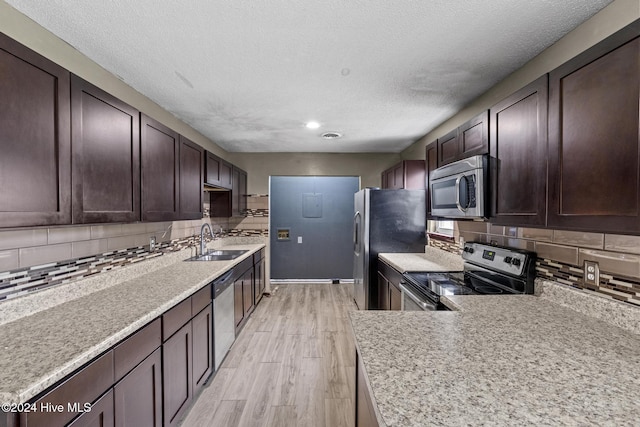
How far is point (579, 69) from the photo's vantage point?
113cm

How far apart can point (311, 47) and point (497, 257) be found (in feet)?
5.95

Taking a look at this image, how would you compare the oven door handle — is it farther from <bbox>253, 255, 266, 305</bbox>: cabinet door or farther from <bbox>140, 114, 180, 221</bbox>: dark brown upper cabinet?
<bbox>253, 255, 266, 305</bbox>: cabinet door

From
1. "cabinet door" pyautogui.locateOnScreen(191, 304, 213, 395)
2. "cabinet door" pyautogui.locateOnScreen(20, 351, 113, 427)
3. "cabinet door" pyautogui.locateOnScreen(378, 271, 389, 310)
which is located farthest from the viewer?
"cabinet door" pyautogui.locateOnScreen(378, 271, 389, 310)

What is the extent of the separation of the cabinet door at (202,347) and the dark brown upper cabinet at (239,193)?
198 centimetres

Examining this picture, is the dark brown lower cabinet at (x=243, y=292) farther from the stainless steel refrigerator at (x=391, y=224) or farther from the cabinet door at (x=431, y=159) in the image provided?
the cabinet door at (x=431, y=159)

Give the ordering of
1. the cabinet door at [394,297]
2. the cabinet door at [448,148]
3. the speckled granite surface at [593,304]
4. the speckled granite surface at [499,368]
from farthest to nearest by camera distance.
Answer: the cabinet door at [394,297] < the cabinet door at [448,148] < the speckled granite surface at [593,304] < the speckled granite surface at [499,368]

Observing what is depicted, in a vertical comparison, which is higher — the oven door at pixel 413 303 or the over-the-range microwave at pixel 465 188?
the over-the-range microwave at pixel 465 188

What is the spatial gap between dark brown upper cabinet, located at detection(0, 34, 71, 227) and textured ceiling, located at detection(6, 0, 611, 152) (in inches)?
18.3

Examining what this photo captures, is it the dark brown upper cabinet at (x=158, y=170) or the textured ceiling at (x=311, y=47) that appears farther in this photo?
the dark brown upper cabinet at (x=158, y=170)

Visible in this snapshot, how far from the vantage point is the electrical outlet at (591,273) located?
4.55ft

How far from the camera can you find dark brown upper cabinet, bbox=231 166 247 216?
4.02 meters

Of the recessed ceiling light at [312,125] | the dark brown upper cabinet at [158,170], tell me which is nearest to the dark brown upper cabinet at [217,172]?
the dark brown upper cabinet at [158,170]

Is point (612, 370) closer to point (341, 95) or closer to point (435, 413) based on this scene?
point (435, 413)

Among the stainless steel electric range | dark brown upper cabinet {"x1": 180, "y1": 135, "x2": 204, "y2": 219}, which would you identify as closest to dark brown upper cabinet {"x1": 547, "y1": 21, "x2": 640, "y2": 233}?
the stainless steel electric range
